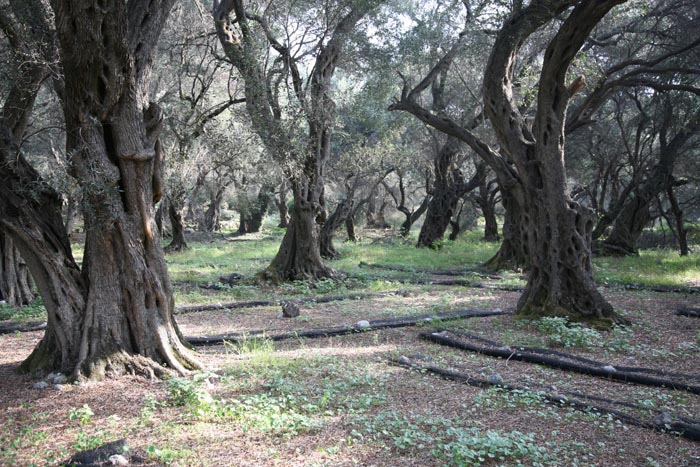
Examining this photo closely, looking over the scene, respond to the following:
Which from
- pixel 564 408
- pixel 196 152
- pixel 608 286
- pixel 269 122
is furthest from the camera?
pixel 196 152

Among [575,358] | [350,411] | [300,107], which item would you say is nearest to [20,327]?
[350,411]

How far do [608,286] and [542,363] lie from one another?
654 cm

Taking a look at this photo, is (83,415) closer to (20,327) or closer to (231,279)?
(20,327)

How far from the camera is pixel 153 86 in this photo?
59.3 ft

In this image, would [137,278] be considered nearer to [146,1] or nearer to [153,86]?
[146,1]

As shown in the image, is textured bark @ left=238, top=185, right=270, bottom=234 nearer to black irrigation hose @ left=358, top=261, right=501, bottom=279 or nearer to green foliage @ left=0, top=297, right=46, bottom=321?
black irrigation hose @ left=358, top=261, right=501, bottom=279

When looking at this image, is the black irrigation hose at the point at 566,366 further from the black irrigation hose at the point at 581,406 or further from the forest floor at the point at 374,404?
the black irrigation hose at the point at 581,406

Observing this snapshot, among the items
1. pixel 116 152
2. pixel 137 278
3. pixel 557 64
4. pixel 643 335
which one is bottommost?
pixel 643 335

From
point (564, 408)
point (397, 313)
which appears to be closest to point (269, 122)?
point (397, 313)

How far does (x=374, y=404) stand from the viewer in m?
4.86

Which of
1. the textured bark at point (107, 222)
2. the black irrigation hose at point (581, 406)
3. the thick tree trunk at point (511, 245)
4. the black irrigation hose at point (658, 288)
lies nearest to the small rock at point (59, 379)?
the textured bark at point (107, 222)

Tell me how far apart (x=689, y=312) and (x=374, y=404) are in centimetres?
646

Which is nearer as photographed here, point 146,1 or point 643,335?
point 146,1

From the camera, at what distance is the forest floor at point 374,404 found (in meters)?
3.85
